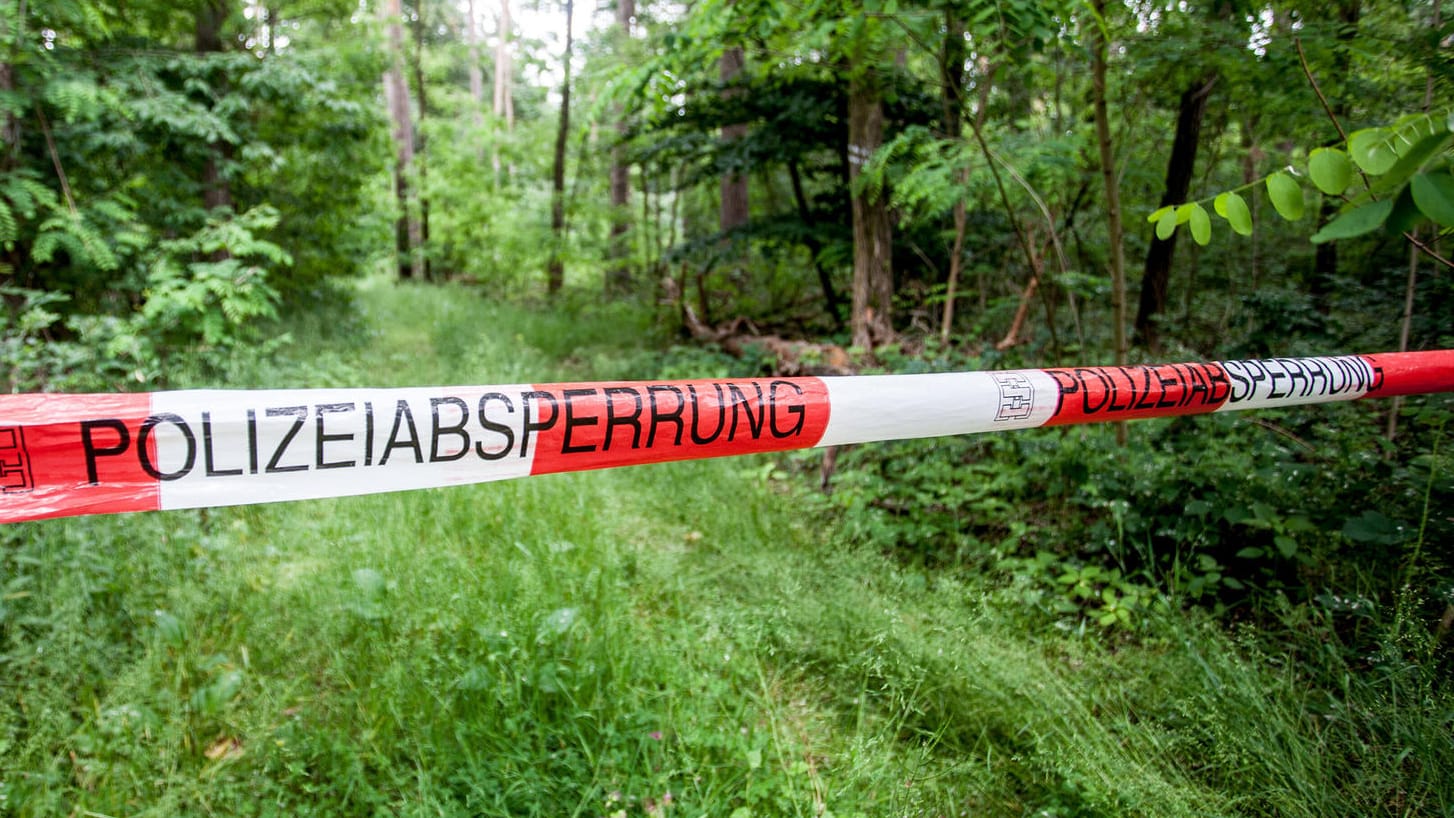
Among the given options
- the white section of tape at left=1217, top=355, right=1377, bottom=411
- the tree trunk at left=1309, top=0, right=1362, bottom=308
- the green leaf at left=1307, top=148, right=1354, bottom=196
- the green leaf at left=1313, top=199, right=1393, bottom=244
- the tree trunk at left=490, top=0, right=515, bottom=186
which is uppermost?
the tree trunk at left=490, top=0, right=515, bottom=186

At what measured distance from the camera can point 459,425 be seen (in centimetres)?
147

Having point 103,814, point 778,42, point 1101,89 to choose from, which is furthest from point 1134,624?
point 778,42

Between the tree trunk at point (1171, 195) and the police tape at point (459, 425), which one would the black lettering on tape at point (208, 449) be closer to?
the police tape at point (459, 425)

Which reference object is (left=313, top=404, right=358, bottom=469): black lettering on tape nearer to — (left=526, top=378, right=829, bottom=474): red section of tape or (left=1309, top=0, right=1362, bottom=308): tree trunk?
(left=526, top=378, right=829, bottom=474): red section of tape

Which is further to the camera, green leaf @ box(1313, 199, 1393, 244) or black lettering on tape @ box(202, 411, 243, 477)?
black lettering on tape @ box(202, 411, 243, 477)

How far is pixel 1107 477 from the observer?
9.94ft

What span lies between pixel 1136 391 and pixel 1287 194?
0.96 metres

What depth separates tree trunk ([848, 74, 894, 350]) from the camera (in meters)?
5.21

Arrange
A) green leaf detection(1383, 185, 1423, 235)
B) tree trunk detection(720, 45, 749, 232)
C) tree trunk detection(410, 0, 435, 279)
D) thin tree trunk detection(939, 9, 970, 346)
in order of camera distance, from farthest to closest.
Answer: tree trunk detection(410, 0, 435, 279) → tree trunk detection(720, 45, 749, 232) → thin tree trunk detection(939, 9, 970, 346) → green leaf detection(1383, 185, 1423, 235)

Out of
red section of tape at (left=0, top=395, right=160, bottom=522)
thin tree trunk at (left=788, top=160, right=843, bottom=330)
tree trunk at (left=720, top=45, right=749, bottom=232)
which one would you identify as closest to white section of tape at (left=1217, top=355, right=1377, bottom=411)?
red section of tape at (left=0, top=395, right=160, bottom=522)

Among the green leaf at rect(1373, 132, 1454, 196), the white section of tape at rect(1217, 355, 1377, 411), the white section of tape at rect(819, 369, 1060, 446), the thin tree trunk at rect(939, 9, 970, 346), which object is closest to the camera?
the green leaf at rect(1373, 132, 1454, 196)

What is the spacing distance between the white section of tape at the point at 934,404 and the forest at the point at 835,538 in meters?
0.59

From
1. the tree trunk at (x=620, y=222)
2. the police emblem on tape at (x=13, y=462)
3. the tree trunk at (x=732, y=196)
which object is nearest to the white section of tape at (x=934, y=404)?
the police emblem on tape at (x=13, y=462)

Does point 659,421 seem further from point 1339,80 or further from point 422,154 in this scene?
point 422,154
